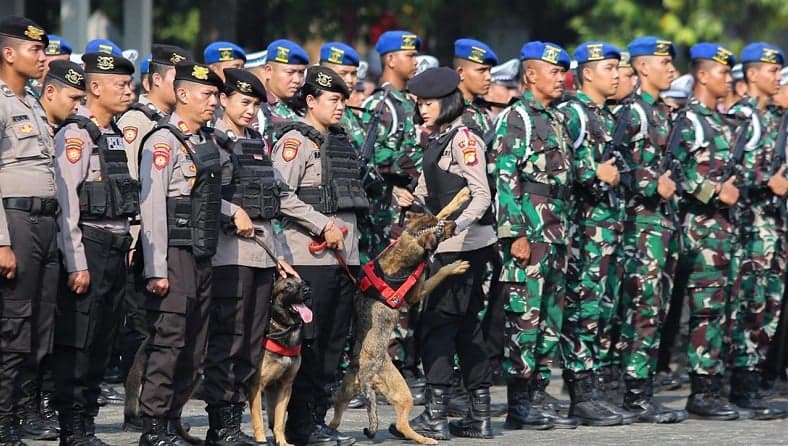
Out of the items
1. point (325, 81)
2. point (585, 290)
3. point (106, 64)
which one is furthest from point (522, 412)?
point (106, 64)

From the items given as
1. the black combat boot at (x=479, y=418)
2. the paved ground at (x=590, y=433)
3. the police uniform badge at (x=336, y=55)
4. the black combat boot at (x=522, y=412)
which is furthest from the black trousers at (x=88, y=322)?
the police uniform badge at (x=336, y=55)

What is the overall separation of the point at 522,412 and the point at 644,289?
1337 mm

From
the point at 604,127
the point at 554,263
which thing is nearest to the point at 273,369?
the point at 554,263

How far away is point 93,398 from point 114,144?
1.38 metres

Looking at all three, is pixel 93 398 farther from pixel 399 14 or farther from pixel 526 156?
pixel 399 14

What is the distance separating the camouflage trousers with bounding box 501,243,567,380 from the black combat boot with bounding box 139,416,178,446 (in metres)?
2.60

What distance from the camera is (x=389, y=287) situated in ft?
32.1

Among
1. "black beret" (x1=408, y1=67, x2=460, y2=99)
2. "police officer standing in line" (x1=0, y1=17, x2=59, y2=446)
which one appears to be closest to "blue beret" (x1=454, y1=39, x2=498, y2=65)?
"black beret" (x1=408, y1=67, x2=460, y2=99)

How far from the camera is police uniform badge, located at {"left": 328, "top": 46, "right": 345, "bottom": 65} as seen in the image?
1227 cm

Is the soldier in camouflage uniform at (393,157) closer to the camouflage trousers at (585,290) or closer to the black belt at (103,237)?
the camouflage trousers at (585,290)

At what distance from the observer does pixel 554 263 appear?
35.7 ft

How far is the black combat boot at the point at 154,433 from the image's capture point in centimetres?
900

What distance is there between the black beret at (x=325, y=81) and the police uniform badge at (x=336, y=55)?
8.77ft

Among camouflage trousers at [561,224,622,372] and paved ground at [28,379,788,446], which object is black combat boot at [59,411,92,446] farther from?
camouflage trousers at [561,224,622,372]
